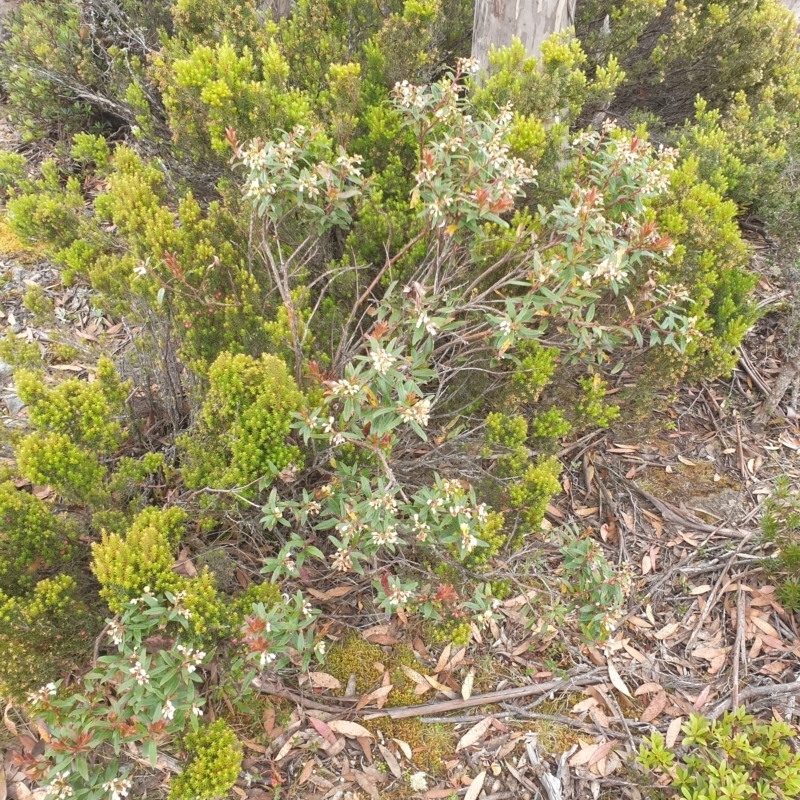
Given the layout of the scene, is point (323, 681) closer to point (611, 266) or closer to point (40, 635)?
point (40, 635)

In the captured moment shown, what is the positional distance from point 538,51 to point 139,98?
2.74 metres

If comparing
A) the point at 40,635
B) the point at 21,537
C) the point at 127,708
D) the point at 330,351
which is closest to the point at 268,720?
the point at 127,708

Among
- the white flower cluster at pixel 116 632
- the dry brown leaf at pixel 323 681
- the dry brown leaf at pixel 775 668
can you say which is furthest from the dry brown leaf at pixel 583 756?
the white flower cluster at pixel 116 632

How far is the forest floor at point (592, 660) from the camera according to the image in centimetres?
268

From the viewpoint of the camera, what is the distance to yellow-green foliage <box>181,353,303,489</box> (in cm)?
238

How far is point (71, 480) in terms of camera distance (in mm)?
2395

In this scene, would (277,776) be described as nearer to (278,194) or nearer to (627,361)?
(278,194)

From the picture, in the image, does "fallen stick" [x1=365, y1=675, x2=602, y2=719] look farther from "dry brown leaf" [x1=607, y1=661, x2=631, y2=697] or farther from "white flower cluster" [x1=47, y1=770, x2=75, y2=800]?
"white flower cluster" [x1=47, y1=770, x2=75, y2=800]

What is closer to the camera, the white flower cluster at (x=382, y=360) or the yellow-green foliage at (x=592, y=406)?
the white flower cluster at (x=382, y=360)

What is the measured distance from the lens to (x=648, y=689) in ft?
9.96

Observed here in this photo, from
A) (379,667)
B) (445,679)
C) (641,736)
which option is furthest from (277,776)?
(641,736)

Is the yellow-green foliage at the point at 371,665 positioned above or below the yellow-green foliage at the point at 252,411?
below

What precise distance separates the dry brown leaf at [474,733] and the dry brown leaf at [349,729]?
423 millimetres

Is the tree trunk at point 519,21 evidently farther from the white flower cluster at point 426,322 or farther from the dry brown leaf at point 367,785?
the dry brown leaf at point 367,785
